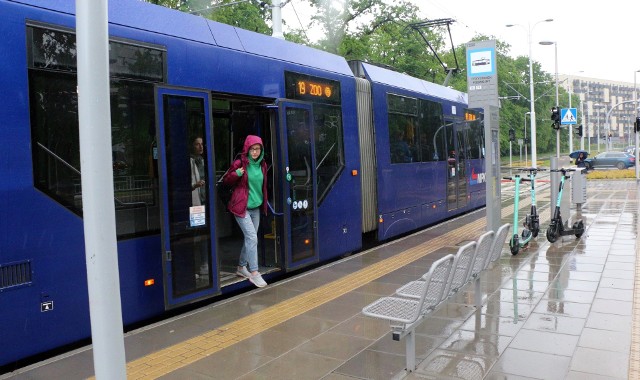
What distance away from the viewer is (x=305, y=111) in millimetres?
7848

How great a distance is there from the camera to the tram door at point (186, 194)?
5.52m

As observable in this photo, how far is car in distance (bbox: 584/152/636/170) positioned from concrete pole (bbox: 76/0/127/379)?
4527 cm

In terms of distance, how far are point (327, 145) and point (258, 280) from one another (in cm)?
249

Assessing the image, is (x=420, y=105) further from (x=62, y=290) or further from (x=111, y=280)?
(x=111, y=280)

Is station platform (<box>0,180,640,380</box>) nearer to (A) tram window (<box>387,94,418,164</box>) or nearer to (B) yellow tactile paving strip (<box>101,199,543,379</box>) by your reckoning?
(B) yellow tactile paving strip (<box>101,199,543,379</box>)

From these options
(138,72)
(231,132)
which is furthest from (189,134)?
(231,132)

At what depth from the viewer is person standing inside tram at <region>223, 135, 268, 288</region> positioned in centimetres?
695

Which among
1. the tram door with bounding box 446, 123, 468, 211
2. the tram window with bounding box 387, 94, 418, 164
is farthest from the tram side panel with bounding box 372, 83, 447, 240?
the tram door with bounding box 446, 123, 468, 211

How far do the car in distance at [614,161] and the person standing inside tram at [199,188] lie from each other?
140 ft

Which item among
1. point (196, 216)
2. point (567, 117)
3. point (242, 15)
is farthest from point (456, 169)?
point (242, 15)

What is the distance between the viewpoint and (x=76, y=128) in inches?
190

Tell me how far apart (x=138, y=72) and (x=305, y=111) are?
2867 mm

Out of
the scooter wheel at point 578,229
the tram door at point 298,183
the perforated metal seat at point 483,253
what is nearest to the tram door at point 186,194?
the tram door at point 298,183

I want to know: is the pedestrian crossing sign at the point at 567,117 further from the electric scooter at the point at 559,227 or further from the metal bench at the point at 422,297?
the metal bench at the point at 422,297
